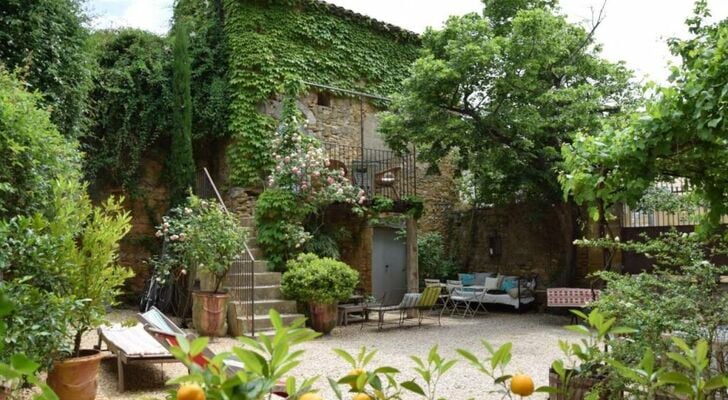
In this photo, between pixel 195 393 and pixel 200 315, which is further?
pixel 200 315

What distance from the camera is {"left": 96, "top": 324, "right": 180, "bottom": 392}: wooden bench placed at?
210 inches

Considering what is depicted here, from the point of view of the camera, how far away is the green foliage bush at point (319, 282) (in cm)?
875

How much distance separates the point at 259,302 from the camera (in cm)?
878

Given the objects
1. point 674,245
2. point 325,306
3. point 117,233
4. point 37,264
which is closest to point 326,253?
point 325,306

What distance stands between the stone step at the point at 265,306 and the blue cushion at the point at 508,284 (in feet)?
17.1

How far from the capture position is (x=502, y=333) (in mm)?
9141

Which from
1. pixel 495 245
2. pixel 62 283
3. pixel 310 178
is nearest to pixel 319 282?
pixel 310 178

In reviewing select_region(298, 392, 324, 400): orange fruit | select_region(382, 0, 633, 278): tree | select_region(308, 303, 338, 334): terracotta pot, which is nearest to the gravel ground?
select_region(308, 303, 338, 334): terracotta pot

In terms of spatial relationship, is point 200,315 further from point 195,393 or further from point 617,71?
point 617,71

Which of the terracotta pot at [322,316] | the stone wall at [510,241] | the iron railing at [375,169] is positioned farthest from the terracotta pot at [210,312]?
the stone wall at [510,241]

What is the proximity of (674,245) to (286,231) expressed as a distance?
683cm

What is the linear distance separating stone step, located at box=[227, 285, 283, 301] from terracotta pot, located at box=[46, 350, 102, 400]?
4134 millimetres

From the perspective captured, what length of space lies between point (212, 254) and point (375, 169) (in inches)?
191

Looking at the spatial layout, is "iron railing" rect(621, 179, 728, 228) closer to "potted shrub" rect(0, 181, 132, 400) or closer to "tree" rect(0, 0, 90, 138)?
"potted shrub" rect(0, 181, 132, 400)
